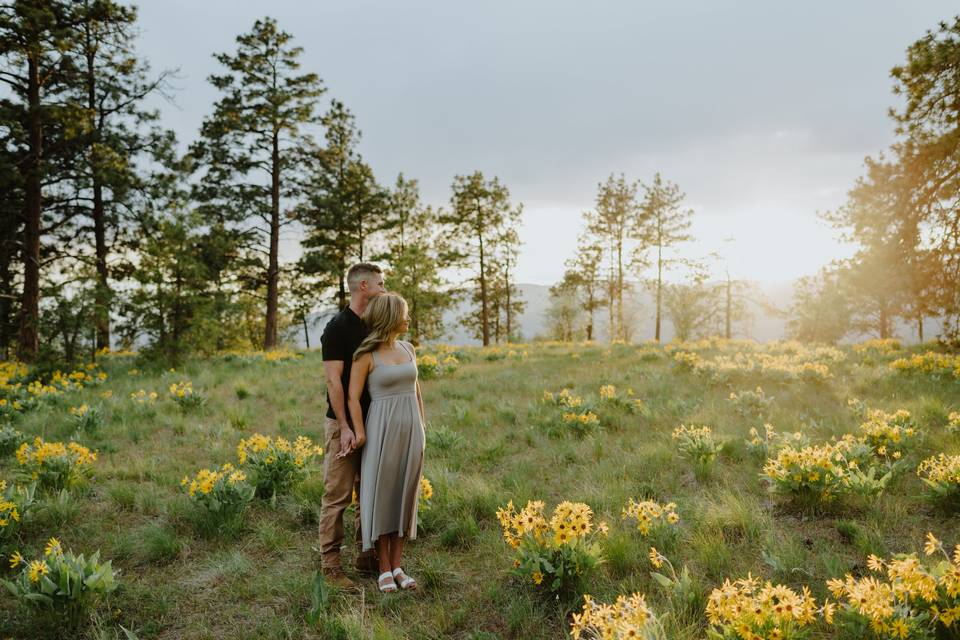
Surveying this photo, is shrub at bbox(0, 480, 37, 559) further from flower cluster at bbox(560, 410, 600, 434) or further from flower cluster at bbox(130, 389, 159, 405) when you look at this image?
flower cluster at bbox(560, 410, 600, 434)

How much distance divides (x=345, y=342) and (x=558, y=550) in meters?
2.31

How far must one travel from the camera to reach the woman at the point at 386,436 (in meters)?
3.79

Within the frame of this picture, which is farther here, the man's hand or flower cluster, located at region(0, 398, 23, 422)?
flower cluster, located at region(0, 398, 23, 422)

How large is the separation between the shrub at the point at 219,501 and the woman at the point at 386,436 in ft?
5.51

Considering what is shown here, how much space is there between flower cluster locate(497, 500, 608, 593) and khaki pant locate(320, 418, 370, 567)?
142cm

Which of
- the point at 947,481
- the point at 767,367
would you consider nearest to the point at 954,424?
the point at 947,481

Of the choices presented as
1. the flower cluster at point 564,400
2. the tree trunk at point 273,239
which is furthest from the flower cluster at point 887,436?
the tree trunk at point 273,239

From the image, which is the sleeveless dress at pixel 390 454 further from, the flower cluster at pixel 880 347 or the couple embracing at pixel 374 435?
the flower cluster at pixel 880 347

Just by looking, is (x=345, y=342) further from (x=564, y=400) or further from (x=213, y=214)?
(x=213, y=214)

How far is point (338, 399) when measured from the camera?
3867 mm

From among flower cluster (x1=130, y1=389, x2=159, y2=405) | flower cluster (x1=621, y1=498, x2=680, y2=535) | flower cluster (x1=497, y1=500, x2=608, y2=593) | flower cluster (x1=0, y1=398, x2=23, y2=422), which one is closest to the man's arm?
flower cluster (x1=497, y1=500, x2=608, y2=593)

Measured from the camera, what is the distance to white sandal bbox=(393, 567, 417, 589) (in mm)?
3746

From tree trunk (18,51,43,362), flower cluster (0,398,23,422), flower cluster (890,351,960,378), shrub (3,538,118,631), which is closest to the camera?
shrub (3,538,118,631)

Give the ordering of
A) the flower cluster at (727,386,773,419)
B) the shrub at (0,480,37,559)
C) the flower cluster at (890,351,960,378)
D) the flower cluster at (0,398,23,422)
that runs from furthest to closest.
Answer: the flower cluster at (890,351,960,378), the flower cluster at (0,398,23,422), the flower cluster at (727,386,773,419), the shrub at (0,480,37,559)
